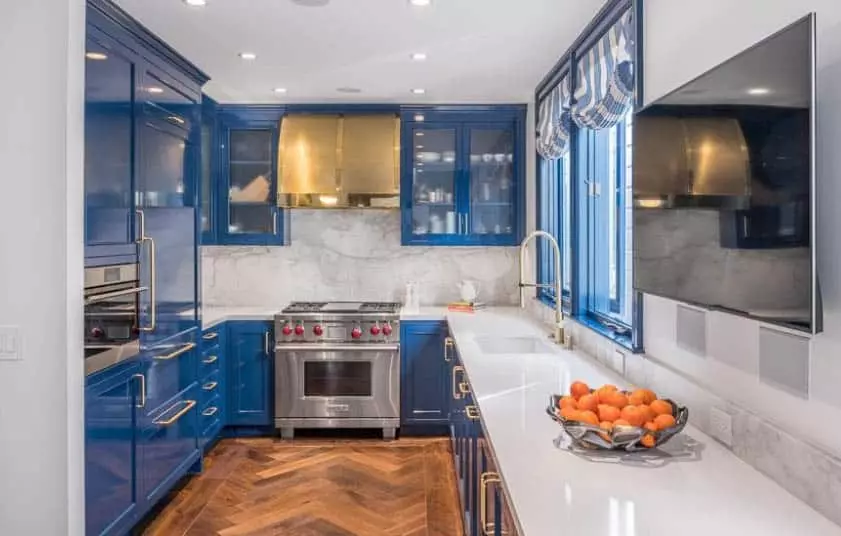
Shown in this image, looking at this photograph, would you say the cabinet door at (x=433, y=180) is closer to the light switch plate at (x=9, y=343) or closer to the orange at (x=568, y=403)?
the light switch plate at (x=9, y=343)

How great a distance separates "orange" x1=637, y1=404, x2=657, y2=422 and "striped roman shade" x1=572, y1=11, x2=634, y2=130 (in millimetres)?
1426

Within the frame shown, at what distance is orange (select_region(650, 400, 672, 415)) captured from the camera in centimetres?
182

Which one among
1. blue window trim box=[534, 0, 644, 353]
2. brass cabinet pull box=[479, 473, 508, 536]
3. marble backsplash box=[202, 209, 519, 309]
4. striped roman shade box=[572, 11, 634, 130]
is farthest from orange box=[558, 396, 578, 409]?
marble backsplash box=[202, 209, 519, 309]

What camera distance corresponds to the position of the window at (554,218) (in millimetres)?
4402

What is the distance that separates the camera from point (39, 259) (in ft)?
8.61

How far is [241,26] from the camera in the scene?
3439mm

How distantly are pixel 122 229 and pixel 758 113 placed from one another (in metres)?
2.58

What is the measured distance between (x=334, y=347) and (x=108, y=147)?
240cm

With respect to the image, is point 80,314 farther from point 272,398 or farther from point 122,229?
point 272,398

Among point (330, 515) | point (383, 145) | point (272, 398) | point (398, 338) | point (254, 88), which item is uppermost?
point (254, 88)

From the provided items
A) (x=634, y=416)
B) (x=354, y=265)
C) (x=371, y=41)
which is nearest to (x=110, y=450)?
(x=634, y=416)

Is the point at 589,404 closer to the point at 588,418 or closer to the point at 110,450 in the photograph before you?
the point at 588,418

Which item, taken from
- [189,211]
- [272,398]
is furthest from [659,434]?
[272,398]

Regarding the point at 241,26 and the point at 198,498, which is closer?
the point at 241,26
